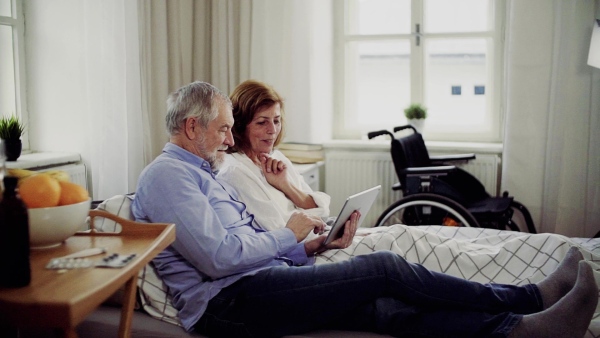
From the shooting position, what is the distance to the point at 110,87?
129 inches

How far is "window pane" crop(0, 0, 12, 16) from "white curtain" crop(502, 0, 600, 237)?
268cm

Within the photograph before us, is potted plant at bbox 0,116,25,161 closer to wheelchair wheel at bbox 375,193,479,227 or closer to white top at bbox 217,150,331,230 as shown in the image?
white top at bbox 217,150,331,230

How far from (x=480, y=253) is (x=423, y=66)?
2.19m

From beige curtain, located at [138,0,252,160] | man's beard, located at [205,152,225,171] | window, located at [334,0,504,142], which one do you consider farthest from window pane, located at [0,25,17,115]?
window, located at [334,0,504,142]

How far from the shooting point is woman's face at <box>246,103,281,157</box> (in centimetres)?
234

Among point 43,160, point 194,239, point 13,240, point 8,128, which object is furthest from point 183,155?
point 43,160

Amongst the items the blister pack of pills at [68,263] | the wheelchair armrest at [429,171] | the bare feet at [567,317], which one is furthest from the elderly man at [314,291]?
the wheelchair armrest at [429,171]

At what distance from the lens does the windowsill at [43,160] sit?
298 centimetres

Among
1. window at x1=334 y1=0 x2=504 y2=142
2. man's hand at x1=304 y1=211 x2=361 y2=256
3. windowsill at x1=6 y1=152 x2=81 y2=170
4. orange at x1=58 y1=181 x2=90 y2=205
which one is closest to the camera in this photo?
orange at x1=58 y1=181 x2=90 y2=205

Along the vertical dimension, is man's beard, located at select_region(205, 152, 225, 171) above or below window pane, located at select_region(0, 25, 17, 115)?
below

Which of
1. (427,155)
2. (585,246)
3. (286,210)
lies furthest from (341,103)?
(585,246)

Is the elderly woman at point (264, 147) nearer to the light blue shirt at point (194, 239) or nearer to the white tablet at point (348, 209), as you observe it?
the white tablet at point (348, 209)

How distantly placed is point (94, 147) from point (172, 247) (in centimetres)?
169

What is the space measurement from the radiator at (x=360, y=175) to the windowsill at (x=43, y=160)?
Answer: 1531mm
